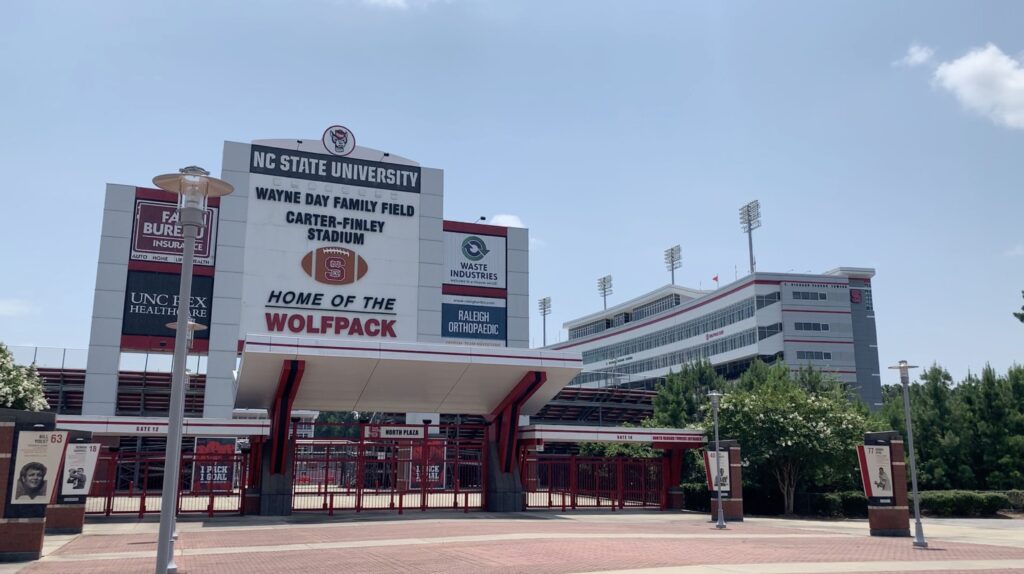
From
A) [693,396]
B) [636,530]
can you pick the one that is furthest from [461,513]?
[693,396]

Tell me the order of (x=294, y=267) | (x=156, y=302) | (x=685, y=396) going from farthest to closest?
(x=685, y=396), (x=294, y=267), (x=156, y=302)

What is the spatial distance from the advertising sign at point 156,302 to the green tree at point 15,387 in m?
7.76

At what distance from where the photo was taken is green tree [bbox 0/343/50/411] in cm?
3728

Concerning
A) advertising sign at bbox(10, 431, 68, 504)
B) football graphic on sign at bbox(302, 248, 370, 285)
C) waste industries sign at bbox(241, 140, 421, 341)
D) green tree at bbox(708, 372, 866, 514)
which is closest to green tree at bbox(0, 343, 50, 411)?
waste industries sign at bbox(241, 140, 421, 341)

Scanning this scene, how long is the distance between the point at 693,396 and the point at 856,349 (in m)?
36.2

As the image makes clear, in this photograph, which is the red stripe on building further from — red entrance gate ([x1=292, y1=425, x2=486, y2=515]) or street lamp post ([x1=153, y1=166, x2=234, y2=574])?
street lamp post ([x1=153, y1=166, x2=234, y2=574])

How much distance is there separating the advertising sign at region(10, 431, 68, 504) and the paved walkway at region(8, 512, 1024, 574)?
1.58 m

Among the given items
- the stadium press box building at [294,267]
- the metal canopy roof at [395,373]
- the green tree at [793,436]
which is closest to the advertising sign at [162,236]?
the stadium press box building at [294,267]

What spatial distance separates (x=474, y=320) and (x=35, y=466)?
36.4 metres

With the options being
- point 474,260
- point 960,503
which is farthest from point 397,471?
point 960,503

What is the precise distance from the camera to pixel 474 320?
54.6 m

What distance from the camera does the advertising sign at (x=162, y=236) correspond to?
159 ft

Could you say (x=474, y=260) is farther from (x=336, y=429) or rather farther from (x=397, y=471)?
(x=336, y=429)

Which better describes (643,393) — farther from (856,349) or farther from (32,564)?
(32,564)
